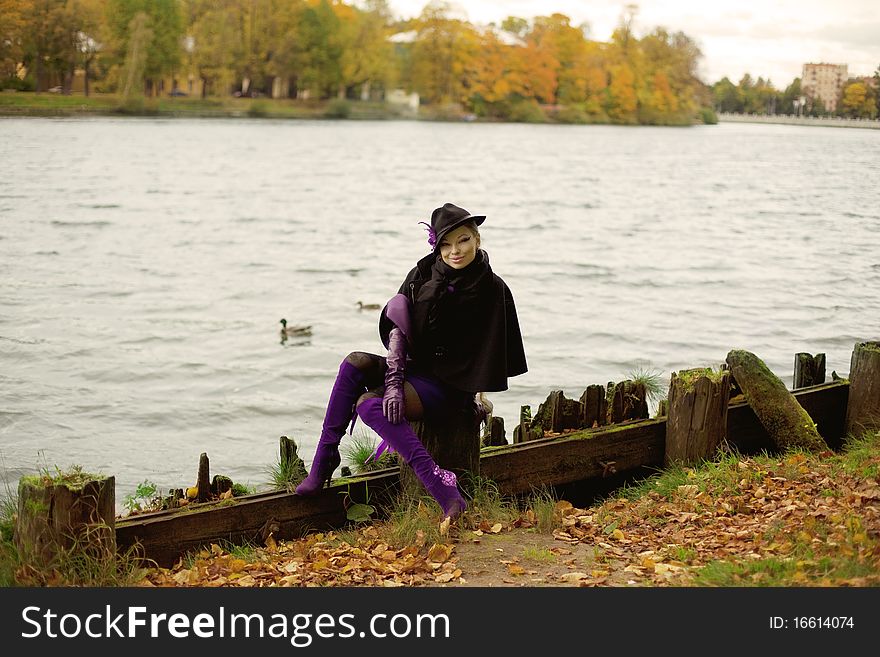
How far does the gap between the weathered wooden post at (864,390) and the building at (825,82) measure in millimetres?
7386

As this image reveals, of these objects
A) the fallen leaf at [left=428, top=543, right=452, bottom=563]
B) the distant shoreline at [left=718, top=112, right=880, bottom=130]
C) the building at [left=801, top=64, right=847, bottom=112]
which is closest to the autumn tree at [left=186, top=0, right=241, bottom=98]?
the distant shoreline at [left=718, top=112, right=880, bottom=130]

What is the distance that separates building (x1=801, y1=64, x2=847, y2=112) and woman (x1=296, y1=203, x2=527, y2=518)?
9439 mm

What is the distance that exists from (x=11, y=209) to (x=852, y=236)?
17828 mm

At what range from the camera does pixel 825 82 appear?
13297 millimetres

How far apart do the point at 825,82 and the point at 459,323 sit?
1019cm

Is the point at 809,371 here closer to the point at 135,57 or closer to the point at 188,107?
the point at 135,57

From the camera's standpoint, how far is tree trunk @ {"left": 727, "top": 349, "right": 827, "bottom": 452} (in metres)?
5.97

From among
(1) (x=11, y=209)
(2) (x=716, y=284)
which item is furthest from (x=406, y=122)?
(2) (x=716, y=284)

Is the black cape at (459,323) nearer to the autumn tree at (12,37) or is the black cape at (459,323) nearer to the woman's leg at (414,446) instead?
the woman's leg at (414,446)

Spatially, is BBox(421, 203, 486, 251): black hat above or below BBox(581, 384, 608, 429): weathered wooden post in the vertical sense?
above

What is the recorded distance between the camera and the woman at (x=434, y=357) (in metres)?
4.76

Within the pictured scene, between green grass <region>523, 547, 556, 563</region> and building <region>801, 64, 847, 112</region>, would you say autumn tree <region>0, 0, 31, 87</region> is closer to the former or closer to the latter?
building <region>801, 64, 847, 112</region>

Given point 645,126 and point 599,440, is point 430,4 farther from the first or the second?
point 599,440

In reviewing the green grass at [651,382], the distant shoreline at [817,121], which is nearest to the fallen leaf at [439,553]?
the green grass at [651,382]
